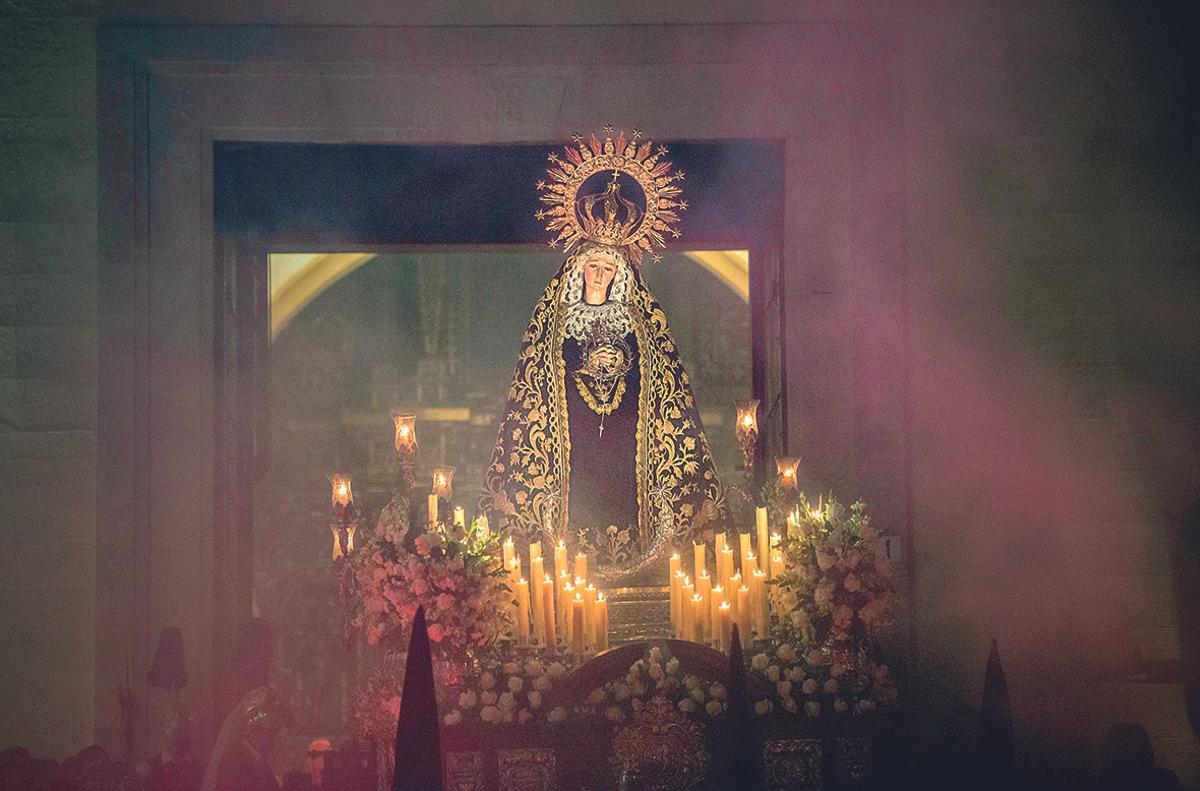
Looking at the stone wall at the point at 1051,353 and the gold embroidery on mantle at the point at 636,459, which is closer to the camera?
the gold embroidery on mantle at the point at 636,459

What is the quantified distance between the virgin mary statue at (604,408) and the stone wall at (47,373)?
2278 mm

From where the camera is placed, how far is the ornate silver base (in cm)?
588

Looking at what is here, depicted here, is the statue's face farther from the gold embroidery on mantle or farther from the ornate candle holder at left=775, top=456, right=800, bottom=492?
the ornate candle holder at left=775, top=456, right=800, bottom=492

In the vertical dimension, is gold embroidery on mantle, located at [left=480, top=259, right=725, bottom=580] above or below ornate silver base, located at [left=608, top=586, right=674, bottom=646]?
above

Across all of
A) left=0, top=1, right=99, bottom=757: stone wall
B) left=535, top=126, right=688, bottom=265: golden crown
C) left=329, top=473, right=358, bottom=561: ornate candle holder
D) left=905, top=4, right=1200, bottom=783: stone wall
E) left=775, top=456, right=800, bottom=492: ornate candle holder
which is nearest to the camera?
left=329, top=473, right=358, bottom=561: ornate candle holder

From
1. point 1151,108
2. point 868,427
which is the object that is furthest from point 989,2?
point 868,427

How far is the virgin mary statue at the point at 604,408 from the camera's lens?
20.2 feet

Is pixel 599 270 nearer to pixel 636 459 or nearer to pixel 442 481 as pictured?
pixel 636 459

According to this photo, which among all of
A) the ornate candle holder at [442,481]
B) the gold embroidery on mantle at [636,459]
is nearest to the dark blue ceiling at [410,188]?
the gold embroidery on mantle at [636,459]

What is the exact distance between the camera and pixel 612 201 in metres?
6.32

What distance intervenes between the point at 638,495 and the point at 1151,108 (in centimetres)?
365

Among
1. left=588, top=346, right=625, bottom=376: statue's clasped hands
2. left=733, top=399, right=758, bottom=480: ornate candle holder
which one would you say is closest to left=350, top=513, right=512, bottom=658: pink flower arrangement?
left=588, top=346, right=625, bottom=376: statue's clasped hands

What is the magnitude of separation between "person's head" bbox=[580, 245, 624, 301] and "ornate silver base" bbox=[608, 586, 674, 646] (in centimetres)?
155

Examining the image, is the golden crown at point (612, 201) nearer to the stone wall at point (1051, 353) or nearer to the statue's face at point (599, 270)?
the statue's face at point (599, 270)
